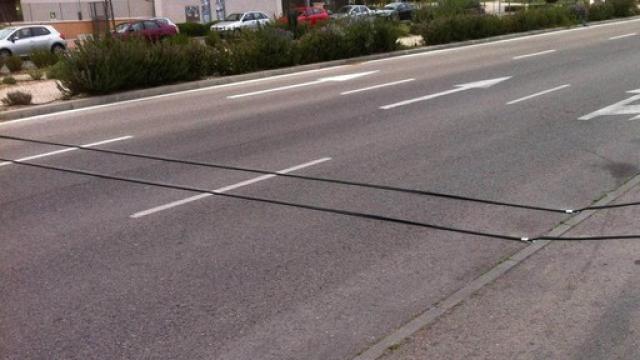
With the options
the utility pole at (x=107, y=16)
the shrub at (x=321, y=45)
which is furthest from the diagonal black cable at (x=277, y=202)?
the utility pole at (x=107, y=16)

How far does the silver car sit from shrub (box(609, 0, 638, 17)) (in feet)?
95.2

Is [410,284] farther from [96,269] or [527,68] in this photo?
[527,68]

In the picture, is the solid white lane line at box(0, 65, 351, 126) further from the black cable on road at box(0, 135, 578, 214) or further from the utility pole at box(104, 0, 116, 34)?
the utility pole at box(104, 0, 116, 34)

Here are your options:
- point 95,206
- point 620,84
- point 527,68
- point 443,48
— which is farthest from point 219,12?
point 95,206

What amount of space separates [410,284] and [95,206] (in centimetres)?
365

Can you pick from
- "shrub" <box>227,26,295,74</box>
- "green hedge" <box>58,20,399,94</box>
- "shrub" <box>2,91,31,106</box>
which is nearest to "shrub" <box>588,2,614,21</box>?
"green hedge" <box>58,20,399,94</box>

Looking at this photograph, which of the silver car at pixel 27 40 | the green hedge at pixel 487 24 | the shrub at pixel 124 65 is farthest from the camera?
the silver car at pixel 27 40

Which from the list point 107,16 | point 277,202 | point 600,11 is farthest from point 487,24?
point 277,202

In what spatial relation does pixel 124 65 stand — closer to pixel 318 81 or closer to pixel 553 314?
pixel 318 81

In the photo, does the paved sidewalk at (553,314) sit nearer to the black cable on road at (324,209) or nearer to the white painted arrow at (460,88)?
the black cable on road at (324,209)

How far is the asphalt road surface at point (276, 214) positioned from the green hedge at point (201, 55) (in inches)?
80.6

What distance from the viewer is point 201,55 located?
61.6 feet

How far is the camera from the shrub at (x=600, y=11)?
38.9 metres

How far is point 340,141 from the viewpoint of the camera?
33.5 feet
